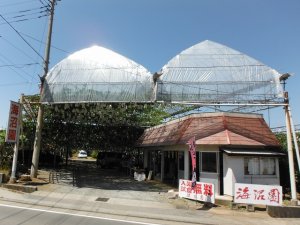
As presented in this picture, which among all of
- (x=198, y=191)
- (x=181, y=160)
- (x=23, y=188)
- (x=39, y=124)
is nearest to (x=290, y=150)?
(x=198, y=191)

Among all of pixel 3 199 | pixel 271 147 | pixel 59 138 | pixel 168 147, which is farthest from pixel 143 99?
pixel 59 138

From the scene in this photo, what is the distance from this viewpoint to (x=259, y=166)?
17.4 meters

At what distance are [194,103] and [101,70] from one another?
248 inches

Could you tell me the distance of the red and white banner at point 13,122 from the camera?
18781 mm

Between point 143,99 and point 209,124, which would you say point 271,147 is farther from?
point 143,99

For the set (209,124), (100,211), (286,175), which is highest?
(209,124)

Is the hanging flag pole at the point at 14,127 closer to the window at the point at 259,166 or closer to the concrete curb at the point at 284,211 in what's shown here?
the window at the point at 259,166

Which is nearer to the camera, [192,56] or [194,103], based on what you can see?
[194,103]

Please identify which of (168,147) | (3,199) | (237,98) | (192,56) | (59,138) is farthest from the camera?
(59,138)

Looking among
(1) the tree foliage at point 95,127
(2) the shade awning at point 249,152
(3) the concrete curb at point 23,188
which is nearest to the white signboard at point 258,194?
(2) the shade awning at point 249,152

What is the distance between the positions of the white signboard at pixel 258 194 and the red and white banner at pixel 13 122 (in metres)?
12.7

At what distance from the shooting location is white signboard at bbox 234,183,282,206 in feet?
46.5

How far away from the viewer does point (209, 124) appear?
1906 cm

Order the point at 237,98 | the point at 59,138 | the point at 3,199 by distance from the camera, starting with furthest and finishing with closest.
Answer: the point at 59,138, the point at 237,98, the point at 3,199
